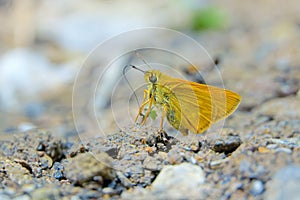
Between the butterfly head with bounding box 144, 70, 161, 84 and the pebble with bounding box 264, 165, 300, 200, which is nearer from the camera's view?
the pebble with bounding box 264, 165, 300, 200

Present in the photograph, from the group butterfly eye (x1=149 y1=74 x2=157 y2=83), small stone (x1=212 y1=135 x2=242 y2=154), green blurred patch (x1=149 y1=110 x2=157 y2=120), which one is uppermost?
butterfly eye (x1=149 y1=74 x2=157 y2=83)

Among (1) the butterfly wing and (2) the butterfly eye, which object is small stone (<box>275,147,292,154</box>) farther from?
(2) the butterfly eye

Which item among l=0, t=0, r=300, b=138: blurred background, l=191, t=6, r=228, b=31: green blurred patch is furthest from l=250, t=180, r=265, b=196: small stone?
l=191, t=6, r=228, b=31: green blurred patch

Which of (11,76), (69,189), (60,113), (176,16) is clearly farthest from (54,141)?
(176,16)

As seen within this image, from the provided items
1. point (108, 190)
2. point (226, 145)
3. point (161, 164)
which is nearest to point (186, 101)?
point (226, 145)

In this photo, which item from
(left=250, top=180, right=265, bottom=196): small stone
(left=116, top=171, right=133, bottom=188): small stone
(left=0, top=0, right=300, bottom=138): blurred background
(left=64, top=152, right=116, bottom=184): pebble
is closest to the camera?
(left=250, top=180, right=265, bottom=196): small stone
